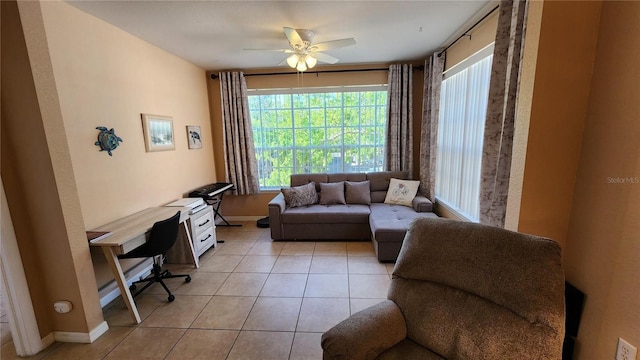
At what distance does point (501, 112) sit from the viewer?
1.99 metres

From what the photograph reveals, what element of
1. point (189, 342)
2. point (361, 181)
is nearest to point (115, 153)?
point (189, 342)

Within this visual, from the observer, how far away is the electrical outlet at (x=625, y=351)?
3.88ft

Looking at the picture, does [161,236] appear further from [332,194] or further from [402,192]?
[402,192]

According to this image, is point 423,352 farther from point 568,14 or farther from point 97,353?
point 97,353

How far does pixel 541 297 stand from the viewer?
110 centimetres

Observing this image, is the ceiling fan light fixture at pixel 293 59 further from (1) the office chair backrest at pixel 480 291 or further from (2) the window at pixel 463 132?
(1) the office chair backrest at pixel 480 291

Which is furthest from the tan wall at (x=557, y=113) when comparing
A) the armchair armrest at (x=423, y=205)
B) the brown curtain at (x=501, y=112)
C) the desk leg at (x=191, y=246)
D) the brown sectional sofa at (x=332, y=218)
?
the desk leg at (x=191, y=246)

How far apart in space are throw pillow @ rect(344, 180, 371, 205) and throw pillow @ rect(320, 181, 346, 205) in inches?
3.8

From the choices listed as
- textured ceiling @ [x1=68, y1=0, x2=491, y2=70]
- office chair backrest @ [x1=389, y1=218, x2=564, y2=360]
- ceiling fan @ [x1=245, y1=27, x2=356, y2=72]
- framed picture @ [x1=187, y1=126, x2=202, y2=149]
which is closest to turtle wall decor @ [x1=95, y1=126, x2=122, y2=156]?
textured ceiling @ [x1=68, y1=0, x2=491, y2=70]

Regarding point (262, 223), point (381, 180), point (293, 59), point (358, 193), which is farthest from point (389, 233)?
point (262, 223)

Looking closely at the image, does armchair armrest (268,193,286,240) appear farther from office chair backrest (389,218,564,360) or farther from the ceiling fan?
office chair backrest (389,218,564,360)

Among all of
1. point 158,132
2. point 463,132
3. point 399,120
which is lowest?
point 463,132

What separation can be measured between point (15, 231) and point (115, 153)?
1004 mm

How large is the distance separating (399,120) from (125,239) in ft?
Result: 12.7
